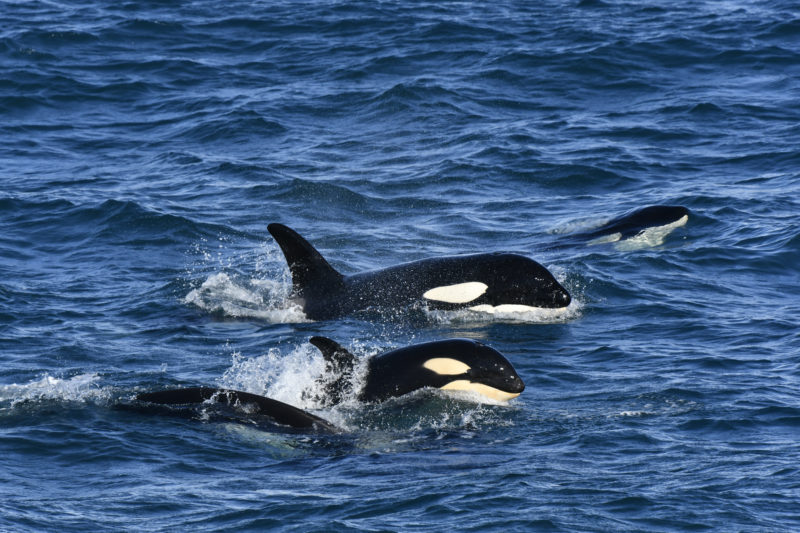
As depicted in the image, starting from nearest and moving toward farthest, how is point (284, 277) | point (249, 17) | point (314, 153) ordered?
1. point (284, 277)
2. point (314, 153)
3. point (249, 17)

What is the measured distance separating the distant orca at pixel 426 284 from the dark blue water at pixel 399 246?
0.33 meters

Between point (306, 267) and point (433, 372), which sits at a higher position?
point (306, 267)

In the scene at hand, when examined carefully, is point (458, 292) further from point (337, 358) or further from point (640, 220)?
point (640, 220)

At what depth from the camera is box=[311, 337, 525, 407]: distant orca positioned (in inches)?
461

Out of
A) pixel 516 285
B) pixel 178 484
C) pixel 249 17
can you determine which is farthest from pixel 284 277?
pixel 249 17

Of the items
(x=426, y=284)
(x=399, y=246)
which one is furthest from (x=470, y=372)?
(x=399, y=246)

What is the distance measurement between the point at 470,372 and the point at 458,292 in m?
3.87

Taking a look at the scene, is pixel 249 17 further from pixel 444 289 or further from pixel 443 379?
pixel 443 379

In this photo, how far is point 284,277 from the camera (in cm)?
1741

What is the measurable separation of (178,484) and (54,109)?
18.8m

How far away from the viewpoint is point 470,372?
1173 centimetres

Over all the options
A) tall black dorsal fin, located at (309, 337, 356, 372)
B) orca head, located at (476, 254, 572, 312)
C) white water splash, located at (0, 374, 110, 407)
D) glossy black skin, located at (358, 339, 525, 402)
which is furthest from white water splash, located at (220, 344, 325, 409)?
orca head, located at (476, 254, 572, 312)

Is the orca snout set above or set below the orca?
below

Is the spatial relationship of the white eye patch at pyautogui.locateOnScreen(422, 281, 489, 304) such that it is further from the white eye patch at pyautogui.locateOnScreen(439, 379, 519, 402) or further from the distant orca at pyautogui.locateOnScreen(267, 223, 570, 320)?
the white eye patch at pyautogui.locateOnScreen(439, 379, 519, 402)
